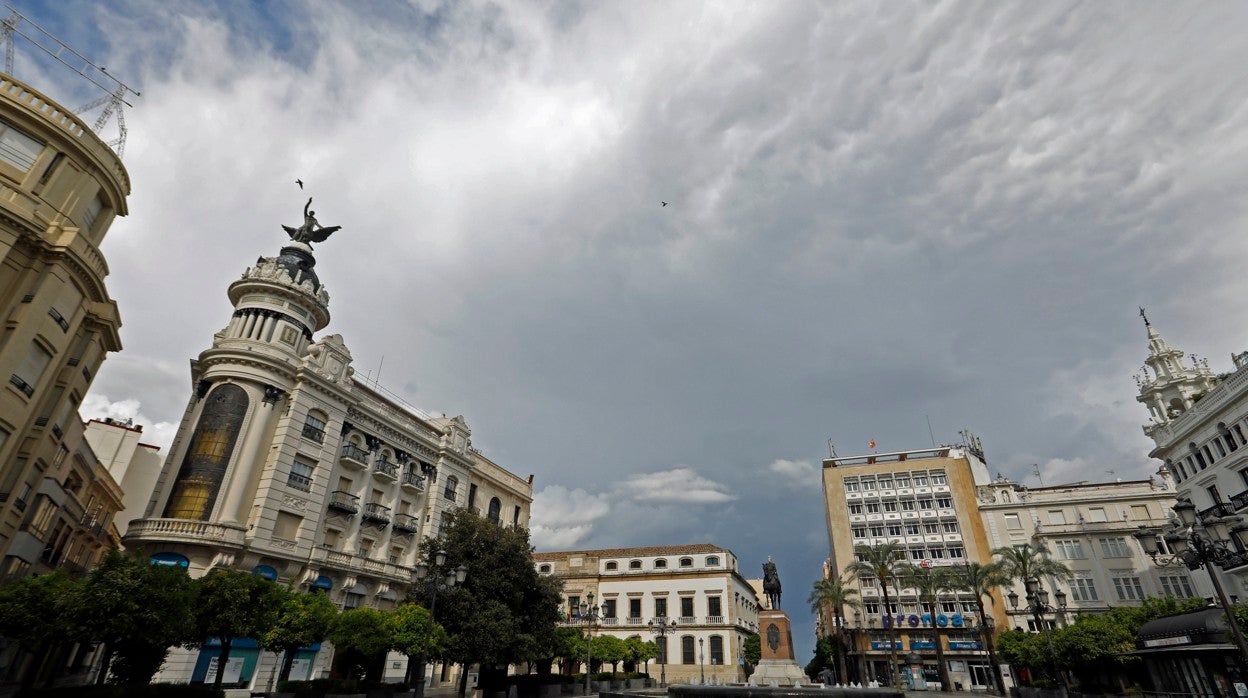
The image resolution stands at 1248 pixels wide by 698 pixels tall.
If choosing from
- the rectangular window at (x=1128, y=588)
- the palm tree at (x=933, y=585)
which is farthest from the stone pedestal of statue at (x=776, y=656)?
the rectangular window at (x=1128, y=588)

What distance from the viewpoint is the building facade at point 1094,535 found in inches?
2007

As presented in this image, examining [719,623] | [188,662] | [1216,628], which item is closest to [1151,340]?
[1216,628]

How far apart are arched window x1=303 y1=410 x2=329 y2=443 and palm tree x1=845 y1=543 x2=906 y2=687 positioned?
4594 cm

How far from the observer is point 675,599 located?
222ft

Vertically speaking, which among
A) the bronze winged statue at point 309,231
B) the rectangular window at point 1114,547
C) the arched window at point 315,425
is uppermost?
the bronze winged statue at point 309,231

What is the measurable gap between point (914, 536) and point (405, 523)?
1989 inches

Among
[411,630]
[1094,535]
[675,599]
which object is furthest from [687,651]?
[411,630]

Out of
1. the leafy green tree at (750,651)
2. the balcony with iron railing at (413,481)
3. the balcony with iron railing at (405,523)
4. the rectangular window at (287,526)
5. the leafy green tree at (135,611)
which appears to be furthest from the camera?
the leafy green tree at (750,651)

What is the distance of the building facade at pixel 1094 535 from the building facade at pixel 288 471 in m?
53.2

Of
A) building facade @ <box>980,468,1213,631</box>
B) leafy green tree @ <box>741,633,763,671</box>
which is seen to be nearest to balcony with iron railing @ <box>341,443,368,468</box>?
leafy green tree @ <box>741,633,763,671</box>

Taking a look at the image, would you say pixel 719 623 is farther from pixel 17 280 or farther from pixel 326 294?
pixel 17 280

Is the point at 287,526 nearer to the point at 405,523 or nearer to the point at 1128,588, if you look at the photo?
the point at 405,523

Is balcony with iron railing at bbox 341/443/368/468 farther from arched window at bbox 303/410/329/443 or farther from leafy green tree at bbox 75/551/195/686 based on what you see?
leafy green tree at bbox 75/551/195/686

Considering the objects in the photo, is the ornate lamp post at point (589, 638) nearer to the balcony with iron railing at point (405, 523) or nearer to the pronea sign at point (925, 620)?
the balcony with iron railing at point (405, 523)
